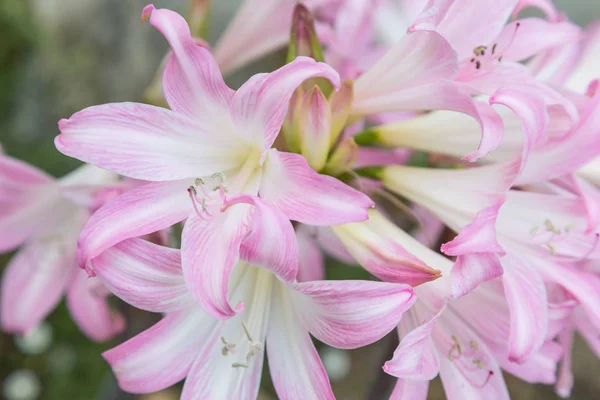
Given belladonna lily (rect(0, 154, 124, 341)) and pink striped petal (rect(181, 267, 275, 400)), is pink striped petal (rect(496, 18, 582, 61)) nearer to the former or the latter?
pink striped petal (rect(181, 267, 275, 400))

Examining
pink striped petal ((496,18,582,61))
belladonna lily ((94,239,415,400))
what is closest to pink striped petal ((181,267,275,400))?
belladonna lily ((94,239,415,400))

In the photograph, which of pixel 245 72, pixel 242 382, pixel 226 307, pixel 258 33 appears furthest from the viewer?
pixel 245 72

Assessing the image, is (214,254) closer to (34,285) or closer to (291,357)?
(291,357)

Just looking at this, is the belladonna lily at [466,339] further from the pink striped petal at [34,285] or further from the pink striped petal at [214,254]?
the pink striped petal at [34,285]

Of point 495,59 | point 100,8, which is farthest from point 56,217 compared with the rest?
point 100,8

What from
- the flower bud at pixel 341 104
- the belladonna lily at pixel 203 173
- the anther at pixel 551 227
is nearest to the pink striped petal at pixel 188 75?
the belladonna lily at pixel 203 173

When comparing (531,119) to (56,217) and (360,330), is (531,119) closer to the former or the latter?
(360,330)
